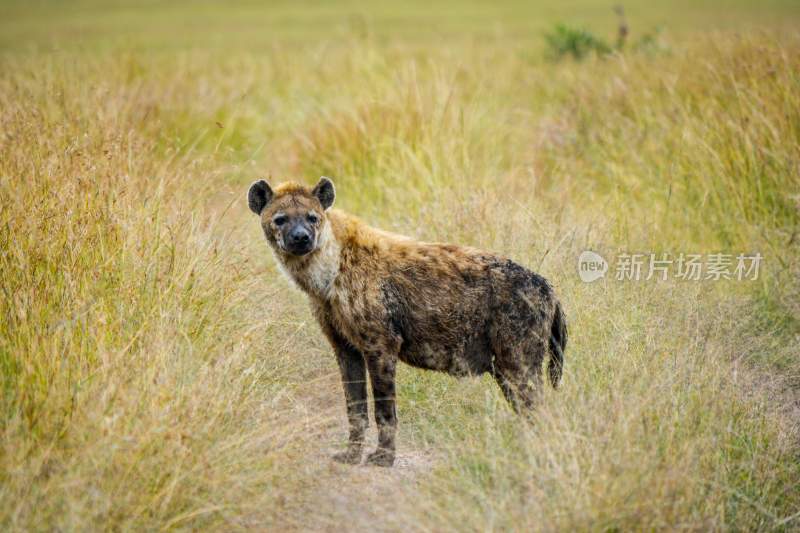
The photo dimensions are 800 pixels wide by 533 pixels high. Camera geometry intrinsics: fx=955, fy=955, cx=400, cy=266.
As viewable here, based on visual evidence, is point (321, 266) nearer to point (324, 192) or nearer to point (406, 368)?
point (324, 192)

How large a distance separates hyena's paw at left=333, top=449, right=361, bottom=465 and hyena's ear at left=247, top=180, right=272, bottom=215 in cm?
119

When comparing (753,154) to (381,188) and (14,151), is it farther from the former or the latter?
(14,151)

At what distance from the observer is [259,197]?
4.46 metres

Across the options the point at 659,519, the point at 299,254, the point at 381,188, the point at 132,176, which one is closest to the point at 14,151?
the point at 132,176

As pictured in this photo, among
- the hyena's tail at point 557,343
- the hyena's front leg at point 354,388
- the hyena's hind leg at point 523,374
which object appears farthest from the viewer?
the hyena's front leg at point 354,388

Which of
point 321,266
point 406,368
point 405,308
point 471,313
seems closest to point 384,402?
point 405,308

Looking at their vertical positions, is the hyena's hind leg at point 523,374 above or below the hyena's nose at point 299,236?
below

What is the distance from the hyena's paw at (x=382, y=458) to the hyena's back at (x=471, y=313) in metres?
0.42

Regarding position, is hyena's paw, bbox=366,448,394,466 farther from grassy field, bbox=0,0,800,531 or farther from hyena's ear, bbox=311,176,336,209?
hyena's ear, bbox=311,176,336,209

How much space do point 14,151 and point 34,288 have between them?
1340 millimetres

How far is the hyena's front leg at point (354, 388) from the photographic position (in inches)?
171

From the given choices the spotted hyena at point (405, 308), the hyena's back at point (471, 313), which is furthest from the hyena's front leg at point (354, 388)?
the hyena's back at point (471, 313)

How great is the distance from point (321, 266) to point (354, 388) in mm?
590

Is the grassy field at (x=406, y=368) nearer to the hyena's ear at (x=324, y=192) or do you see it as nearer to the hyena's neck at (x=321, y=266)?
the hyena's neck at (x=321, y=266)
